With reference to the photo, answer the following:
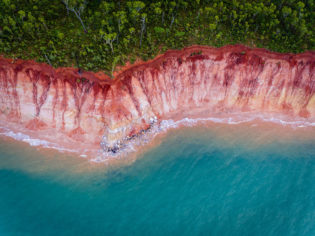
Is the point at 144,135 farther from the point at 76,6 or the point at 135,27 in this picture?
the point at 76,6

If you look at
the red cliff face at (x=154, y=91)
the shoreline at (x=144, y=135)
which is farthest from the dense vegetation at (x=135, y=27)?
the shoreline at (x=144, y=135)

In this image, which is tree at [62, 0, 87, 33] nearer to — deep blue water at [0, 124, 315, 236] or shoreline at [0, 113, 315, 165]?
shoreline at [0, 113, 315, 165]

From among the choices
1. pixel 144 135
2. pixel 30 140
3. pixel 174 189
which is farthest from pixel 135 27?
pixel 174 189

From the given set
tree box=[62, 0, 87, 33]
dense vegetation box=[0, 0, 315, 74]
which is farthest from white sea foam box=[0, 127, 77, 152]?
tree box=[62, 0, 87, 33]

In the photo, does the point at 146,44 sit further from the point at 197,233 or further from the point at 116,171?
the point at 197,233

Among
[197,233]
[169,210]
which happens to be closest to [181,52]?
[169,210]
